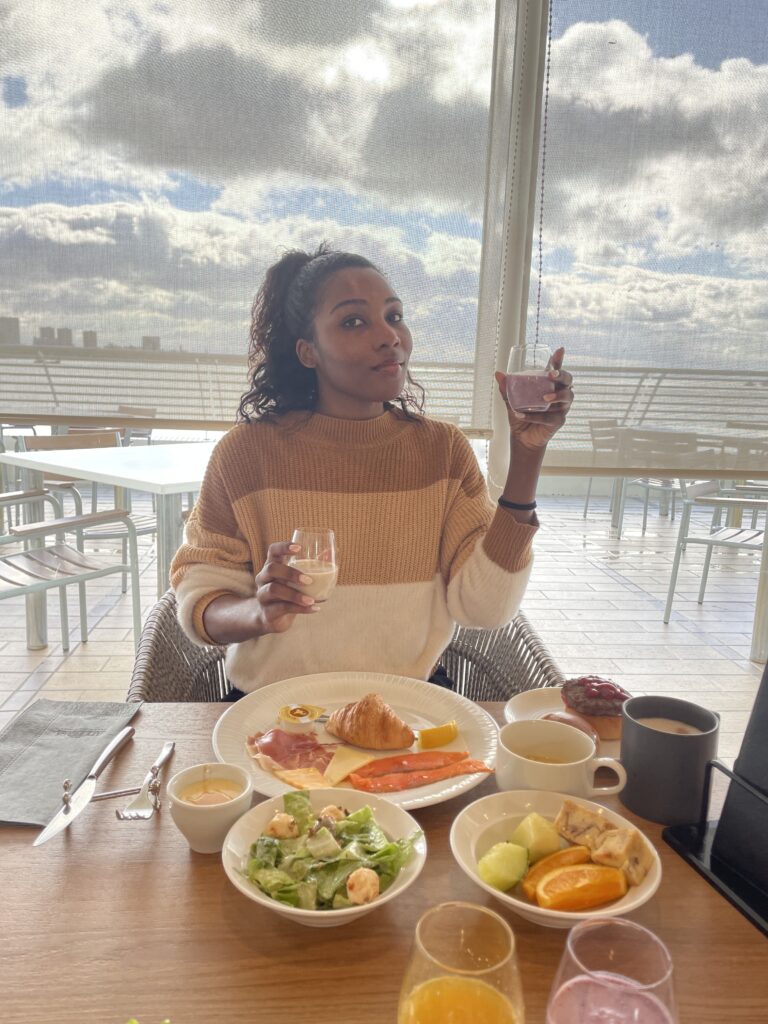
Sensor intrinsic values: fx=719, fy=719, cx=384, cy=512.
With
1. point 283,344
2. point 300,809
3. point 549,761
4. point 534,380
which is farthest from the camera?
point 283,344

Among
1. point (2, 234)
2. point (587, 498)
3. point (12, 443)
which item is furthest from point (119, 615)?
point (587, 498)

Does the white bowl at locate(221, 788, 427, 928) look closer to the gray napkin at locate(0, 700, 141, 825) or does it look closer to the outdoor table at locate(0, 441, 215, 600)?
the gray napkin at locate(0, 700, 141, 825)

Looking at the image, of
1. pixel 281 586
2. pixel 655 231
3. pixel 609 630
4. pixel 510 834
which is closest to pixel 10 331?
pixel 281 586

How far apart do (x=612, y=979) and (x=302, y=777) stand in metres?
0.52

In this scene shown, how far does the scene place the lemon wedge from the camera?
1.02m

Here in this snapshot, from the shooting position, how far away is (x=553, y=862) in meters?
0.71

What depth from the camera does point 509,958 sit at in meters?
0.44

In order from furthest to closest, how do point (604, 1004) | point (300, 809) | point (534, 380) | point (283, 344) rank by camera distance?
point (283, 344)
point (534, 380)
point (300, 809)
point (604, 1004)

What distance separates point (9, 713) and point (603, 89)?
112 inches

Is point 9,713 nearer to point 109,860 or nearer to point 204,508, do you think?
point 204,508

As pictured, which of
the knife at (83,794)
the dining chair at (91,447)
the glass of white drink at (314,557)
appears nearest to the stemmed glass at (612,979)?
the knife at (83,794)

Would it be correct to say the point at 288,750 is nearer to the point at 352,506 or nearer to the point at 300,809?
the point at 300,809

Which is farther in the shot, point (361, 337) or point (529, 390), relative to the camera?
point (361, 337)

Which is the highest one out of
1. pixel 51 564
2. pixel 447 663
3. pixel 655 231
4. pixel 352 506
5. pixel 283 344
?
pixel 655 231
